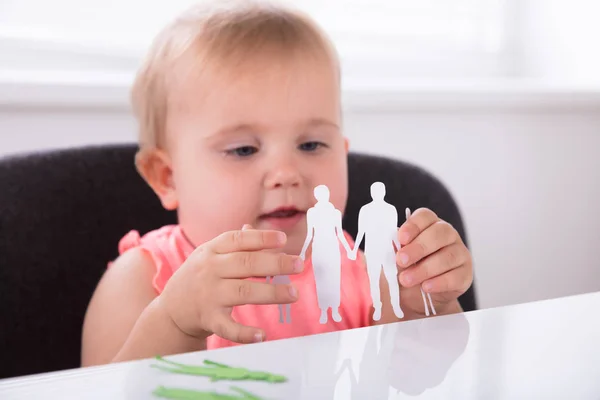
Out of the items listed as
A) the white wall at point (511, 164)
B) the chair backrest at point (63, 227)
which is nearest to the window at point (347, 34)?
the white wall at point (511, 164)

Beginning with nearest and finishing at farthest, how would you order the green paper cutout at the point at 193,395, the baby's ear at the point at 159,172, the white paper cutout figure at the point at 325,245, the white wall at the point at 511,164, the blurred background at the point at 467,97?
the green paper cutout at the point at 193,395 < the white paper cutout figure at the point at 325,245 < the baby's ear at the point at 159,172 < the blurred background at the point at 467,97 < the white wall at the point at 511,164

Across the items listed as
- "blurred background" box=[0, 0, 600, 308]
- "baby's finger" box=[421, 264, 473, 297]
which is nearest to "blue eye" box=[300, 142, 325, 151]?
"baby's finger" box=[421, 264, 473, 297]

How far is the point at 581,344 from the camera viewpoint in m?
0.44

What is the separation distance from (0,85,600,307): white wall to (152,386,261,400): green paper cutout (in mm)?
902

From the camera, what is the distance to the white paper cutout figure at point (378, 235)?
0.45 m

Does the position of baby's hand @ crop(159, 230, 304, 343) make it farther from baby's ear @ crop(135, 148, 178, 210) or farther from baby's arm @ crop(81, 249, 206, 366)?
baby's ear @ crop(135, 148, 178, 210)

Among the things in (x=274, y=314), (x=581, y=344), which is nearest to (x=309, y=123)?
(x=274, y=314)

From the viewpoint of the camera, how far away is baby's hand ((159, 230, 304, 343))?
0.45m

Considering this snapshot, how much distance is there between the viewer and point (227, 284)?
0.49 metres

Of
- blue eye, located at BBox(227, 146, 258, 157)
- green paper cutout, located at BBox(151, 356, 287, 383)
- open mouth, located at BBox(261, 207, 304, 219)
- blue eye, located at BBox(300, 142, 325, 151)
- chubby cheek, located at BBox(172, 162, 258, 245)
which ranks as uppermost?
blue eye, located at BBox(300, 142, 325, 151)

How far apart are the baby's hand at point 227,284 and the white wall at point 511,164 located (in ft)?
2.41

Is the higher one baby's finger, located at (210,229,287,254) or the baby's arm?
baby's finger, located at (210,229,287,254)

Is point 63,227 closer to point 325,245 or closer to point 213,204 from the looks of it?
point 213,204

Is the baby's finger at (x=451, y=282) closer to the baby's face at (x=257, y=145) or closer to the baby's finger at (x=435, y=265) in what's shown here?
the baby's finger at (x=435, y=265)
